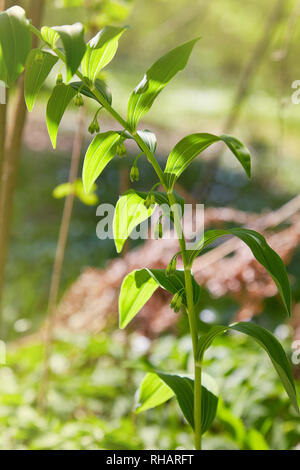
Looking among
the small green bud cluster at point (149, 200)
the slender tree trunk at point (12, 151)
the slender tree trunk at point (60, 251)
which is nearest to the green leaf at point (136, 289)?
the small green bud cluster at point (149, 200)

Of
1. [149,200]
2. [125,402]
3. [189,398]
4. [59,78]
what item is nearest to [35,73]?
[59,78]

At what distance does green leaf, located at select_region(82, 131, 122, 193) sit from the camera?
53 cm

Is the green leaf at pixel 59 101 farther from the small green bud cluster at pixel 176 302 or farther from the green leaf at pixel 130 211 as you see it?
the small green bud cluster at pixel 176 302

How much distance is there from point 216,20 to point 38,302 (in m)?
3.10

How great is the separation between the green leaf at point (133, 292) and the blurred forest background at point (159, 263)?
19.1 inches

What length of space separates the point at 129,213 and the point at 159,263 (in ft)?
2.55

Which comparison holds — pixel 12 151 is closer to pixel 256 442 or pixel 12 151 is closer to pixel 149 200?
pixel 149 200

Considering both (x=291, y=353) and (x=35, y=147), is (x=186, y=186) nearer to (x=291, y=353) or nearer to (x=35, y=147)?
(x=35, y=147)

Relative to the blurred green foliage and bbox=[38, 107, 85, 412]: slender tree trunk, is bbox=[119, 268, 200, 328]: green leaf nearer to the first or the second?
the blurred green foliage

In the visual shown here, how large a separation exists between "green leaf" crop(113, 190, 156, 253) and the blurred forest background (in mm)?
512

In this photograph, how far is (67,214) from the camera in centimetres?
116

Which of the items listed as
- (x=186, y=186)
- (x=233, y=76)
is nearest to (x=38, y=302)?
(x=186, y=186)

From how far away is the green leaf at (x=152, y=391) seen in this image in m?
0.64

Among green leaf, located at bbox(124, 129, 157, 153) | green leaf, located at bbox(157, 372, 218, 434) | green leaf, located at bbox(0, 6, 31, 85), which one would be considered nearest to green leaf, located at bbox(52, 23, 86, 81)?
green leaf, located at bbox(0, 6, 31, 85)
